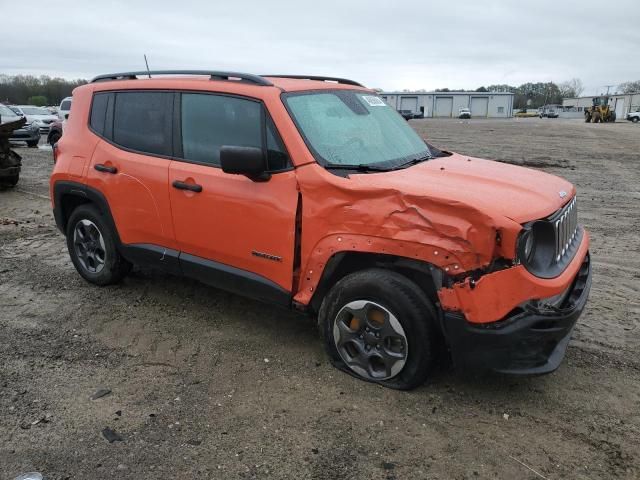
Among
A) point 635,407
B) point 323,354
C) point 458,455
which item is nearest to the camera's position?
point 458,455

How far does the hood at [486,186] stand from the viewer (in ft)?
9.94

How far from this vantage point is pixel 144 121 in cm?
449

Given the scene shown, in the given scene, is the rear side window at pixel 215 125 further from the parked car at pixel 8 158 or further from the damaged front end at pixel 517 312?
the parked car at pixel 8 158

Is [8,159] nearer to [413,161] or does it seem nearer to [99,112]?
[99,112]

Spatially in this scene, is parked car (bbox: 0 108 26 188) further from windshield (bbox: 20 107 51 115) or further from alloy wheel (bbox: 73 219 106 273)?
windshield (bbox: 20 107 51 115)

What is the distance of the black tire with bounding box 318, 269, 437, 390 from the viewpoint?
Result: 10.5 ft

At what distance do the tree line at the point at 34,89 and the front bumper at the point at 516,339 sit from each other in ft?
179

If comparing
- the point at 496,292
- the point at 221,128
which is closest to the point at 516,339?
the point at 496,292

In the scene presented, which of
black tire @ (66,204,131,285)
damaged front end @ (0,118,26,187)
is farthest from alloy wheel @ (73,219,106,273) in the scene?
damaged front end @ (0,118,26,187)

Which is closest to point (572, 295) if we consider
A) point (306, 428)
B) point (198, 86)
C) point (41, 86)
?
point (306, 428)

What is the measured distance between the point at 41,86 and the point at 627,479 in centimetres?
6695

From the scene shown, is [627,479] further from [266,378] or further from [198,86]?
[198,86]

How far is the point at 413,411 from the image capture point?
129 inches

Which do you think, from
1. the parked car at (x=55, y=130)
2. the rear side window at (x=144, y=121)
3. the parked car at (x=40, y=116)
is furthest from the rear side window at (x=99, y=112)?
the parked car at (x=40, y=116)
